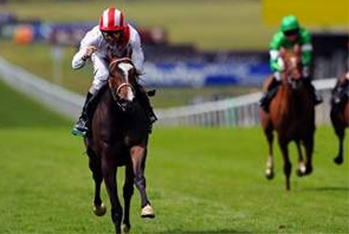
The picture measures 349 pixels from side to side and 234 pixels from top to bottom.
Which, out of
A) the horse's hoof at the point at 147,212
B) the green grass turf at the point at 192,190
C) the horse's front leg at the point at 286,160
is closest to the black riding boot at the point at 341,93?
the green grass turf at the point at 192,190

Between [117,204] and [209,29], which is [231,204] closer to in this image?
[117,204]

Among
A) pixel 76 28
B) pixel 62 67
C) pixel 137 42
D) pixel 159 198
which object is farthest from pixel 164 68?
pixel 137 42

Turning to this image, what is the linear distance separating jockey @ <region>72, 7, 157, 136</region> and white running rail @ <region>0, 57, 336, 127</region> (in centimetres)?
1789

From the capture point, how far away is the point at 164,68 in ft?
193

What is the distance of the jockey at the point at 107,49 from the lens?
1242 cm

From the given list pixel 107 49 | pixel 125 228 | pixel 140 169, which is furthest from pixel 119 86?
pixel 125 228

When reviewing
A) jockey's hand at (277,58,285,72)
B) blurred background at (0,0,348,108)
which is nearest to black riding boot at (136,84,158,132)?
jockey's hand at (277,58,285,72)

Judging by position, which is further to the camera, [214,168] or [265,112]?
[214,168]

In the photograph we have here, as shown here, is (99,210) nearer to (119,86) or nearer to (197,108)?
(119,86)

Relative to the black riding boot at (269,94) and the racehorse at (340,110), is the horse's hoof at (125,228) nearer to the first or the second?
the black riding boot at (269,94)

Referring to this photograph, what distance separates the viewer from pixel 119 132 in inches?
498

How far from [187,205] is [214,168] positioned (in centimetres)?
741

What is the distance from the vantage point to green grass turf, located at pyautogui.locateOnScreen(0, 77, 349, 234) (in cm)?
1427

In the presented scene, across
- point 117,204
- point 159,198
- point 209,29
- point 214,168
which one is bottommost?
point 209,29
